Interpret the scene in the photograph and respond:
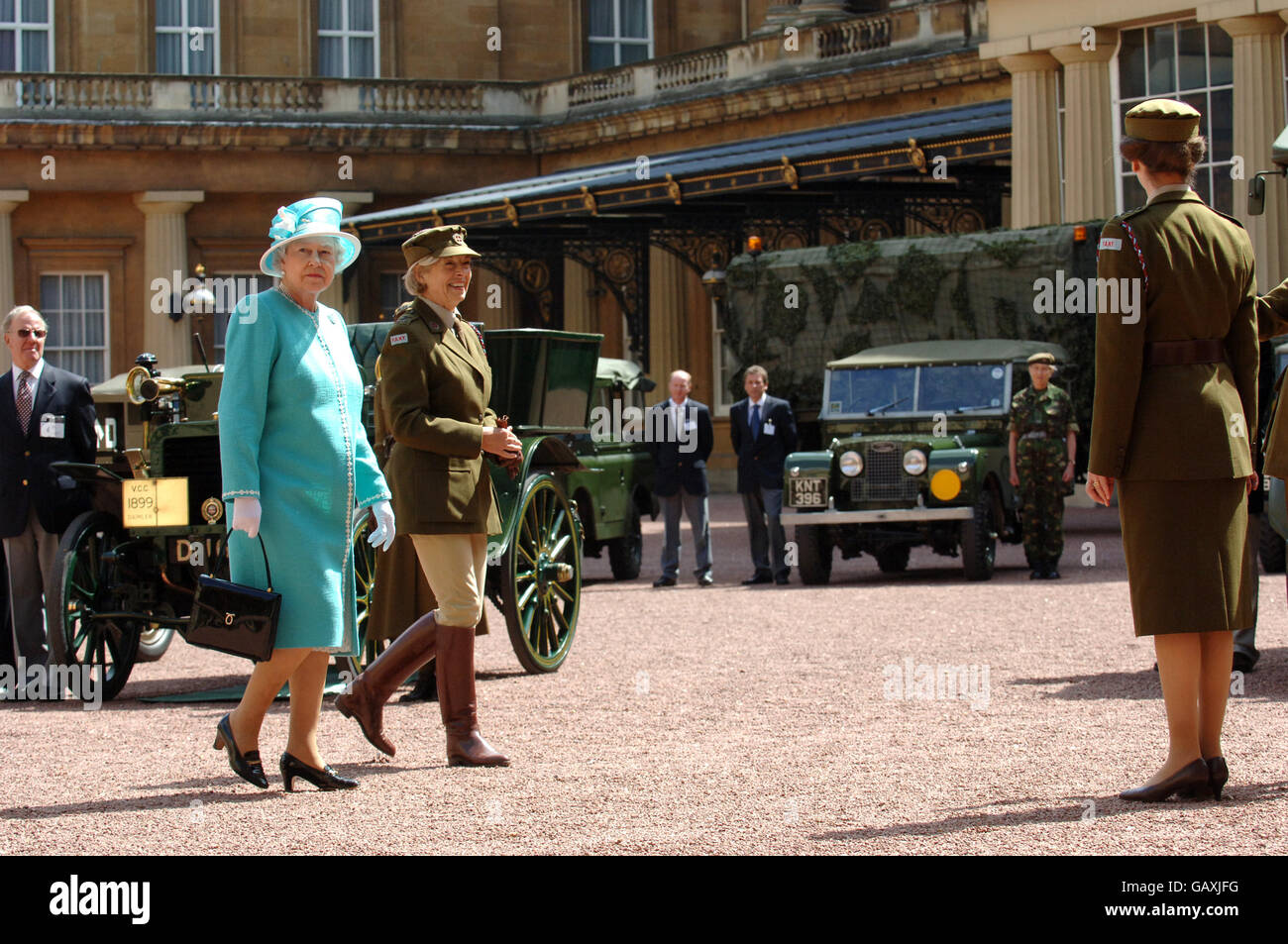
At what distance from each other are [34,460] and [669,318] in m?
24.5

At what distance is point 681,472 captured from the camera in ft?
54.7

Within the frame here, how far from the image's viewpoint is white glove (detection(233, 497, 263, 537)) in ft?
20.6

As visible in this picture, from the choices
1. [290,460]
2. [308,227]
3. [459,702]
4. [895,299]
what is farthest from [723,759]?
[895,299]

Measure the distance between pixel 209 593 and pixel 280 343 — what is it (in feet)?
2.74

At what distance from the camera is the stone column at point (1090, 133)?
23.5 m

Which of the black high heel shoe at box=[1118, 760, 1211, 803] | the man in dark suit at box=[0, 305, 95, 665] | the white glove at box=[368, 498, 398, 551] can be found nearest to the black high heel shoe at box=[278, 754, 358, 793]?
the white glove at box=[368, 498, 398, 551]

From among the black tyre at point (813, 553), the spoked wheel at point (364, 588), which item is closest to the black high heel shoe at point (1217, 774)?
the spoked wheel at point (364, 588)

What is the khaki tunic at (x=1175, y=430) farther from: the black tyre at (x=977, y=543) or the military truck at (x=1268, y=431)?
the black tyre at (x=977, y=543)

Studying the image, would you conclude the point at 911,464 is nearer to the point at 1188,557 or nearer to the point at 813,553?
the point at 813,553

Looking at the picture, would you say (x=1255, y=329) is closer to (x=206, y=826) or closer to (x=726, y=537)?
(x=206, y=826)

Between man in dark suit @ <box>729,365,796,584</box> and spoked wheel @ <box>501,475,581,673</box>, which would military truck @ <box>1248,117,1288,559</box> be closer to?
spoked wheel @ <box>501,475,581,673</box>

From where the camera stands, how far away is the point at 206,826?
599 cm

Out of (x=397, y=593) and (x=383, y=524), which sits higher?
(x=383, y=524)
